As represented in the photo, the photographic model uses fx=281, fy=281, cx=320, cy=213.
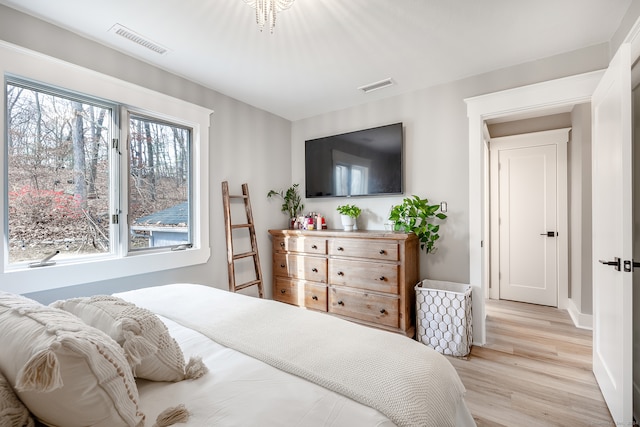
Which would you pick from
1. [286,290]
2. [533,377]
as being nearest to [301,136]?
[286,290]

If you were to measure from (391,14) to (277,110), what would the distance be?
78.1 inches

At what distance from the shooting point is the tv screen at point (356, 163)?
3.05 m

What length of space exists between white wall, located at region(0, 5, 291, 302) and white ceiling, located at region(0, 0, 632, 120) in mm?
99

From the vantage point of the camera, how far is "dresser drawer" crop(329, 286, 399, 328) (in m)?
2.66

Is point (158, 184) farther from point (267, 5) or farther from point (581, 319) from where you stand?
point (581, 319)

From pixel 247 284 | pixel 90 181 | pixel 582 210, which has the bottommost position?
pixel 247 284

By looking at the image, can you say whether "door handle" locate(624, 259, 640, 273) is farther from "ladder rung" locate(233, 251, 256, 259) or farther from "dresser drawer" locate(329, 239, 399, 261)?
"ladder rung" locate(233, 251, 256, 259)

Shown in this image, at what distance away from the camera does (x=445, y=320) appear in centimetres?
247

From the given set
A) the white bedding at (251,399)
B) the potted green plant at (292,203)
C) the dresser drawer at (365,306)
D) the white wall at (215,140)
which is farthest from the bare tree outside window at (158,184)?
the white bedding at (251,399)

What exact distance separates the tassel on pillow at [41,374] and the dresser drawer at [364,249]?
94.4 inches

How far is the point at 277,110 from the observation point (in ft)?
11.7

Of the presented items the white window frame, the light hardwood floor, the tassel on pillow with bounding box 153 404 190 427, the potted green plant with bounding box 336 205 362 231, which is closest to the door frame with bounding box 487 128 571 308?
the light hardwood floor

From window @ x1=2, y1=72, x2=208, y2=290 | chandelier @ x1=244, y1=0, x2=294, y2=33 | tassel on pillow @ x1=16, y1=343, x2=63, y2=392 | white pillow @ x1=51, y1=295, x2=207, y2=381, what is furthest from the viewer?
window @ x1=2, y1=72, x2=208, y2=290

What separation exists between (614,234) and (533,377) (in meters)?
1.22
